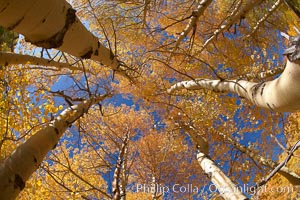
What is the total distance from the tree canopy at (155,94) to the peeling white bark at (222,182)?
1 centimetres

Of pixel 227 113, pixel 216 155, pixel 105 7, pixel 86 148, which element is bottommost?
pixel 216 155

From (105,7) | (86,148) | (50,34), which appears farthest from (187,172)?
(50,34)

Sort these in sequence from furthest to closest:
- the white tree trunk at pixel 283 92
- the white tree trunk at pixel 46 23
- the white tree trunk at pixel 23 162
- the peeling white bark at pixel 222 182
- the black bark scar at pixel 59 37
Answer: the peeling white bark at pixel 222 182 < the white tree trunk at pixel 23 162 < the black bark scar at pixel 59 37 < the white tree trunk at pixel 283 92 < the white tree trunk at pixel 46 23

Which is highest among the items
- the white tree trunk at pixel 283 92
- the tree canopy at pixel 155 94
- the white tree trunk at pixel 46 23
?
the tree canopy at pixel 155 94

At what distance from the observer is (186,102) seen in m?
7.00

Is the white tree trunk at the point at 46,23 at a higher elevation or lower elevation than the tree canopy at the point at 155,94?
lower

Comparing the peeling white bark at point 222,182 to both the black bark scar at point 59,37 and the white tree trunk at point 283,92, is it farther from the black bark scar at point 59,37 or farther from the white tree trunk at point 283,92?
the black bark scar at point 59,37

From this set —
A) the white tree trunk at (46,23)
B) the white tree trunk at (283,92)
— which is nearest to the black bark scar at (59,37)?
the white tree trunk at (46,23)

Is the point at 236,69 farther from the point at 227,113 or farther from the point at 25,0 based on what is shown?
the point at 25,0

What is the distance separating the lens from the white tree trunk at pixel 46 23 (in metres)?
0.82

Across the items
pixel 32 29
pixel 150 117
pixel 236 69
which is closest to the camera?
pixel 32 29

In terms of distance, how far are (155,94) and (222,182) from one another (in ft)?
9.76

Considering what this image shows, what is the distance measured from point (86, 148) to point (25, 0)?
10233 mm

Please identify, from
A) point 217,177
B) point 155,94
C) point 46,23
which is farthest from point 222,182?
point 155,94
